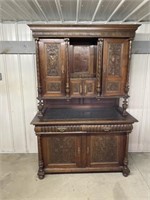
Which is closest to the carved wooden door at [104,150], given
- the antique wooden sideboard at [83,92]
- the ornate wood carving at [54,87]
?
the antique wooden sideboard at [83,92]

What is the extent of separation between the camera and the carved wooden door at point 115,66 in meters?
2.15

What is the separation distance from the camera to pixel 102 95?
7.46ft

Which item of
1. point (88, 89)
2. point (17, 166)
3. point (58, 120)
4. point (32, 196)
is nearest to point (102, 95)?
point (88, 89)

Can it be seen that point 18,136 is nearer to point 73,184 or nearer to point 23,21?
point 73,184

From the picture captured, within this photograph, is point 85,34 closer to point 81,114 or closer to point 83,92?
point 83,92

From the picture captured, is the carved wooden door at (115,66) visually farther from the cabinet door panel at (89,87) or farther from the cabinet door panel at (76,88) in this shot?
the cabinet door panel at (76,88)

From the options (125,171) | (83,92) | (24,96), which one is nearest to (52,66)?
(83,92)

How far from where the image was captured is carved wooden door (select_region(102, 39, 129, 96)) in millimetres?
2148

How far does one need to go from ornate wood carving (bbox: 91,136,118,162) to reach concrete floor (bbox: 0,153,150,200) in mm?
261

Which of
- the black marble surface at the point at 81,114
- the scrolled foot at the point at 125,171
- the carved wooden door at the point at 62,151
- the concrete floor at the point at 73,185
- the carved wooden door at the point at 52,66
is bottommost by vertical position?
the concrete floor at the point at 73,185

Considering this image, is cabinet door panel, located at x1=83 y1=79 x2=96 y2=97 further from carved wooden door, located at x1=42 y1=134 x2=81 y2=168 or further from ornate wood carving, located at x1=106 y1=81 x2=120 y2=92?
carved wooden door, located at x1=42 y1=134 x2=81 y2=168

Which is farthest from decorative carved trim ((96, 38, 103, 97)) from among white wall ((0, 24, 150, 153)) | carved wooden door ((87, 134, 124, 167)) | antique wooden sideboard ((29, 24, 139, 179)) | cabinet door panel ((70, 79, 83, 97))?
white wall ((0, 24, 150, 153))

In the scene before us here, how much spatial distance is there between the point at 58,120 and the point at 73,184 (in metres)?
0.88

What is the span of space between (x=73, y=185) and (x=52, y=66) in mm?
1600
